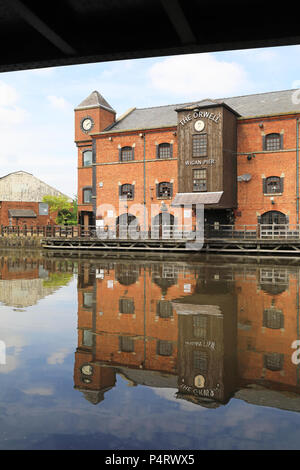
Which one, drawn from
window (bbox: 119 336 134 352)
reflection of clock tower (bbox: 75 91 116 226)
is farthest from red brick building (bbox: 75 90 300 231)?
window (bbox: 119 336 134 352)

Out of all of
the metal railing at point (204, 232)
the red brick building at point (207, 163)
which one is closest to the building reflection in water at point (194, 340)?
the metal railing at point (204, 232)

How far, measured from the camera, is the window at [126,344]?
626 centimetres

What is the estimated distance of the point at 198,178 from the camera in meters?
29.3

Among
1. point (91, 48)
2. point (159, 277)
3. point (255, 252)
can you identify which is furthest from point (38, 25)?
point (255, 252)

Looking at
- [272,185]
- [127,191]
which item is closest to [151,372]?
[272,185]

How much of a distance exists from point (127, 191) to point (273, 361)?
2917 centimetres

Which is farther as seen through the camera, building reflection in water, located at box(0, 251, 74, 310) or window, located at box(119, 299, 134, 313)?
building reflection in water, located at box(0, 251, 74, 310)

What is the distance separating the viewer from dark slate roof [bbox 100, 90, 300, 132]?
29.9 m

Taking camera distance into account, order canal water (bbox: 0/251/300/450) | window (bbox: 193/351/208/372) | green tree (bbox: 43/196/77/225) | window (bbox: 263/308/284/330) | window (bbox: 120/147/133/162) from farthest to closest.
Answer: green tree (bbox: 43/196/77/225), window (bbox: 120/147/133/162), window (bbox: 263/308/284/330), window (bbox: 193/351/208/372), canal water (bbox: 0/251/300/450)

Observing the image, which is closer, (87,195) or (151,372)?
(151,372)

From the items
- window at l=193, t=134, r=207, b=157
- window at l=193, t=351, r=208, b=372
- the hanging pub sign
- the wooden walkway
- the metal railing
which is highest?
the hanging pub sign

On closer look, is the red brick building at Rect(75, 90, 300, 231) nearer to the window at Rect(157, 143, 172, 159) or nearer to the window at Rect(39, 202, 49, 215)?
the window at Rect(157, 143, 172, 159)

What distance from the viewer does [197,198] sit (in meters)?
28.9

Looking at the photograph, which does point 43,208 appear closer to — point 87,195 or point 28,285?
point 87,195
